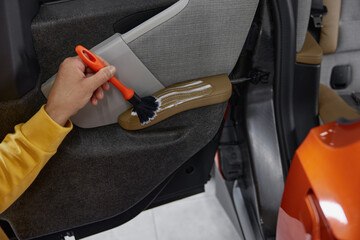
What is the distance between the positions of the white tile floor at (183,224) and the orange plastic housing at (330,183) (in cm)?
68

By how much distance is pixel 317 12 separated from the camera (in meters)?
1.27

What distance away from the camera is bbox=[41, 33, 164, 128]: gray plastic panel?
78cm

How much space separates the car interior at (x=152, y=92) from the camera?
789mm

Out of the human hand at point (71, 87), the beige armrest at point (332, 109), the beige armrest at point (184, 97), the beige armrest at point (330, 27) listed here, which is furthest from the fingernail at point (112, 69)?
the beige armrest at point (330, 27)

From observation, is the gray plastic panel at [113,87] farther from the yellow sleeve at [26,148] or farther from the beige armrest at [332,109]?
the beige armrest at [332,109]

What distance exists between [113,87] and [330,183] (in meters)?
0.50

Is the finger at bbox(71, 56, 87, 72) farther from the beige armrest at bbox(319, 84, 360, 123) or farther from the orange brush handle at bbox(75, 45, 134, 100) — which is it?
the beige armrest at bbox(319, 84, 360, 123)

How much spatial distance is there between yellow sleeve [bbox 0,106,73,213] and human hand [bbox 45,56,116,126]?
23 millimetres

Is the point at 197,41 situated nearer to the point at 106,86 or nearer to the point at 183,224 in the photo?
the point at 106,86

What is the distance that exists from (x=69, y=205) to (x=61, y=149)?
0.53 feet

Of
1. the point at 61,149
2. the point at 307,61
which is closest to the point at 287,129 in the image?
the point at 307,61

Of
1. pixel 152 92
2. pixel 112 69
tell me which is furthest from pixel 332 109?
pixel 112 69

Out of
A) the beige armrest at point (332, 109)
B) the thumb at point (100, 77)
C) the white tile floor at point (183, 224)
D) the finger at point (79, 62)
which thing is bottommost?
the white tile floor at point (183, 224)

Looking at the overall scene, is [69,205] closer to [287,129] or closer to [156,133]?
[156,133]
